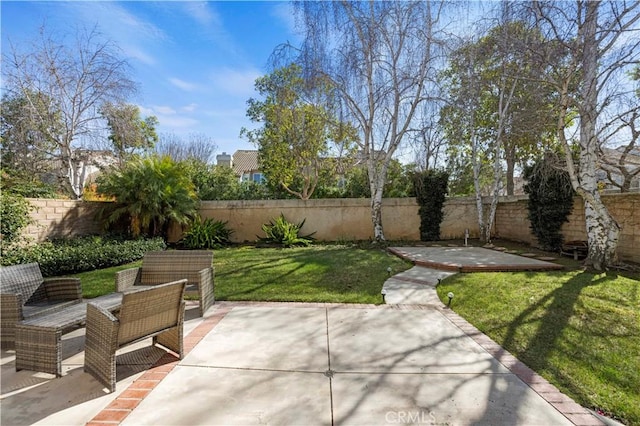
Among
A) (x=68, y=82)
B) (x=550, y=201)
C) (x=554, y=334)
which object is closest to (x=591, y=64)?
(x=550, y=201)

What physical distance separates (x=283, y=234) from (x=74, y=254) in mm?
6019

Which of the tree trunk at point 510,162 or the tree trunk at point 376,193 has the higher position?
the tree trunk at point 510,162

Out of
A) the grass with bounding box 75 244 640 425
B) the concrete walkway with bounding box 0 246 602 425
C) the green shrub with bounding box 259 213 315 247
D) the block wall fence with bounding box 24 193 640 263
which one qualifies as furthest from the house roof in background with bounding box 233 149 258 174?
the concrete walkway with bounding box 0 246 602 425

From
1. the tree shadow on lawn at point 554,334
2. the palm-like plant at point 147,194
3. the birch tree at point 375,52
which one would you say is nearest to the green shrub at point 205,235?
the palm-like plant at point 147,194

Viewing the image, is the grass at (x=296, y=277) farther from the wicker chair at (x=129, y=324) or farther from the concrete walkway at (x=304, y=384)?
the wicker chair at (x=129, y=324)

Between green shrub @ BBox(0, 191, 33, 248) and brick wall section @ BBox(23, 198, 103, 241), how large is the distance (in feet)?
1.81

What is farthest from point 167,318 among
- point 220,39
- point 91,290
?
point 220,39

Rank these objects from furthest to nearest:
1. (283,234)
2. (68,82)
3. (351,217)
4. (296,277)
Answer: (351,217) → (283,234) → (68,82) → (296,277)

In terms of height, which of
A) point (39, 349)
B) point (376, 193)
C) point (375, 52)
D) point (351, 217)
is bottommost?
point (39, 349)

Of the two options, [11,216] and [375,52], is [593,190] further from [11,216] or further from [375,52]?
[11,216]

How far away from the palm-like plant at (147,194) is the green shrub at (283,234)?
282 cm

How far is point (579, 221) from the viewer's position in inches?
339

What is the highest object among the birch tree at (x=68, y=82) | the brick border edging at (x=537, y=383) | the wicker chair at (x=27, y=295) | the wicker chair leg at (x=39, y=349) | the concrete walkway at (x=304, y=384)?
the birch tree at (x=68, y=82)

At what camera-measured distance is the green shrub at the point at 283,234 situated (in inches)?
433
